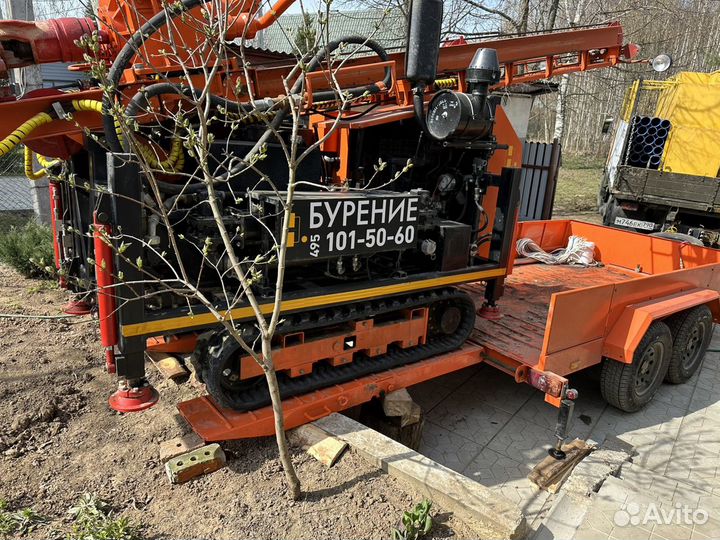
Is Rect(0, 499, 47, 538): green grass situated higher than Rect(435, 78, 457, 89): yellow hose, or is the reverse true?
Rect(435, 78, 457, 89): yellow hose

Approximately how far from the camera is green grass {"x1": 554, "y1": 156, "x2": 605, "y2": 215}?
1625 cm

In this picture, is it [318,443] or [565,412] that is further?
[565,412]

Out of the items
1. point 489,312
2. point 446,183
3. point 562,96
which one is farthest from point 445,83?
point 562,96

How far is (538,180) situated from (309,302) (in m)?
9.02

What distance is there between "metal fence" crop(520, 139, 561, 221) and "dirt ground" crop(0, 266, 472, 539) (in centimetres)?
896

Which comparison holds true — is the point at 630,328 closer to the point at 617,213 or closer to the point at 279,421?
the point at 279,421

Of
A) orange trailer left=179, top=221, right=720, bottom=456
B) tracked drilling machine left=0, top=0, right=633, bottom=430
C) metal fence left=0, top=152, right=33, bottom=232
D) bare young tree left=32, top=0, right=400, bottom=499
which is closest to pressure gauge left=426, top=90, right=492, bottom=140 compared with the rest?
tracked drilling machine left=0, top=0, right=633, bottom=430

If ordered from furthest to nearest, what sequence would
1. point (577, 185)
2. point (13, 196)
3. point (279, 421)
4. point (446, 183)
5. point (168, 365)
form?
point (577, 185)
point (13, 196)
point (446, 183)
point (168, 365)
point (279, 421)

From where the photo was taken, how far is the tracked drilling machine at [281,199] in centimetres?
319

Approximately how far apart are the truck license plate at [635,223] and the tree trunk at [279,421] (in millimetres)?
9258

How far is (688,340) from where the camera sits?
5547 millimetres

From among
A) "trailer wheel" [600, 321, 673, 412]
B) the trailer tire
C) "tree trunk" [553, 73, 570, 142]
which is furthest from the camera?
"tree trunk" [553, 73, 570, 142]

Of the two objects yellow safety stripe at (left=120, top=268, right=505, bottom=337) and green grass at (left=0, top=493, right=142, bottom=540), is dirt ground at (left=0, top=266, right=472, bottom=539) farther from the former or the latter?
yellow safety stripe at (left=120, top=268, right=505, bottom=337)

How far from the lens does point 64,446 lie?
11.4 ft
